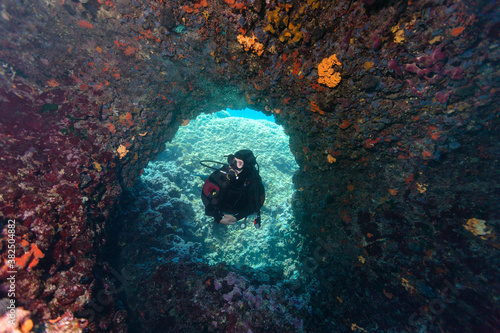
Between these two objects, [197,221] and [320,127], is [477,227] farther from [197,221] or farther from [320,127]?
[197,221]

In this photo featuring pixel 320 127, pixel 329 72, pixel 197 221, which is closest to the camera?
pixel 329 72

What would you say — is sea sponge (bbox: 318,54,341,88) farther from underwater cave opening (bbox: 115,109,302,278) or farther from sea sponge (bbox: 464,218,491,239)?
underwater cave opening (bbox: 115,109,302,278)

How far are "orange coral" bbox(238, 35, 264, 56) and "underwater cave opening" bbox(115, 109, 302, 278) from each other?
3594mm

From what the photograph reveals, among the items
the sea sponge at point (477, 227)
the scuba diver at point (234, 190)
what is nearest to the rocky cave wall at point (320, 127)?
the sea sponge at point (477, 227)

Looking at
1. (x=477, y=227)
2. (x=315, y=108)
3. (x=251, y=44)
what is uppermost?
(x=251, y=44)

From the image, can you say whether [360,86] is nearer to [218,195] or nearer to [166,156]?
[218,195]

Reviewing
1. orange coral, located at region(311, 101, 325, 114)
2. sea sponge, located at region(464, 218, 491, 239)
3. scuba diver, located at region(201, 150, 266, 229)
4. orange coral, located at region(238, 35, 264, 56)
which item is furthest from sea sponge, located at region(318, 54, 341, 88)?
sea sponge, located at region(464, 218, 491, 239)

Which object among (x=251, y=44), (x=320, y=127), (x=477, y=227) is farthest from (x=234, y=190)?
(x=477, y=227)

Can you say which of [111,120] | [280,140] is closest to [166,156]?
[111,120]

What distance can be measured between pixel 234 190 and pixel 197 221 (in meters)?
4.06

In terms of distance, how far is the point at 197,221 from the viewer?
7.64m

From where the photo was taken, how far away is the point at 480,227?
244 cm

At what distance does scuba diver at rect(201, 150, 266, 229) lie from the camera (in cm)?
432

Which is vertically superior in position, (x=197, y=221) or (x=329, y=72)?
(x=329, y=72)
